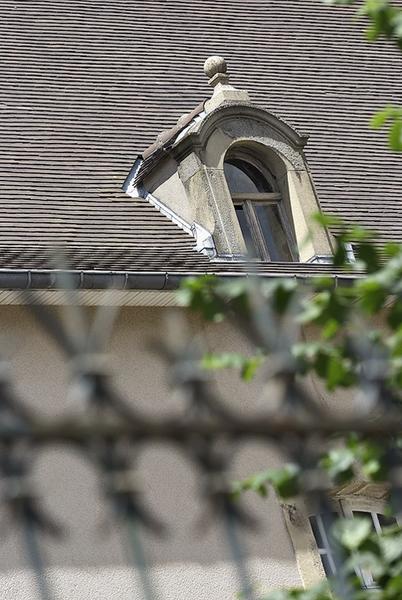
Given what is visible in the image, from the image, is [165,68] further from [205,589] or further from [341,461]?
[341,461]

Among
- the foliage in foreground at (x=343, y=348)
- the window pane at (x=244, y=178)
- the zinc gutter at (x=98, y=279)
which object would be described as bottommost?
the foliage in foreground at (x=343, y=348)

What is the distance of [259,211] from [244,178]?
285 millimetres

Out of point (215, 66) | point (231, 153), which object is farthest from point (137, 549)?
point (215, 66)

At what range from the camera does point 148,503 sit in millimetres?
8492

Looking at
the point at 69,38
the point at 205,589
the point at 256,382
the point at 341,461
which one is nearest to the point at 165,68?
the point at 69,38

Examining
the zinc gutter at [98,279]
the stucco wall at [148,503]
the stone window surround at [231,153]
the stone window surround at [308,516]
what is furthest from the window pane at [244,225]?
the stone window surround at [308,516]

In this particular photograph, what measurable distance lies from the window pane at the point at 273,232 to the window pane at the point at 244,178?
0.49ft

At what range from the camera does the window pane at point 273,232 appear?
1012 cm

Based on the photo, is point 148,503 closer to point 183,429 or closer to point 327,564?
point 327,564

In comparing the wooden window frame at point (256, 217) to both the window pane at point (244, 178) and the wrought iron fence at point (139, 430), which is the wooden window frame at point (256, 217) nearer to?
the window pane at point (244, 178)

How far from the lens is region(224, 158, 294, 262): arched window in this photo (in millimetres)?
10133

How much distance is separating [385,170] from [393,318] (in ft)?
29.0

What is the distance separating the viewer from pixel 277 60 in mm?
12914

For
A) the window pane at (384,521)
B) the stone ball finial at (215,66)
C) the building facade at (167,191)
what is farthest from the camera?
the stone ball finial at (215,66)
